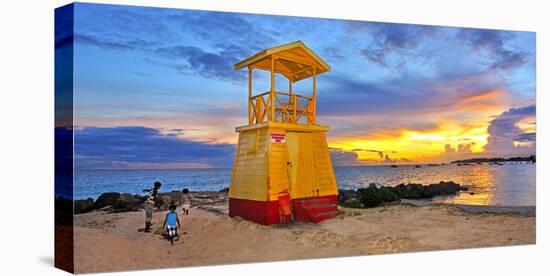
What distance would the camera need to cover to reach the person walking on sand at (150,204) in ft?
32.4

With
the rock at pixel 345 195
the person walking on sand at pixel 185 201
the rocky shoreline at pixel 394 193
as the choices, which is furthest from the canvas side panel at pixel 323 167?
the person walking on sand at pixel 185 201

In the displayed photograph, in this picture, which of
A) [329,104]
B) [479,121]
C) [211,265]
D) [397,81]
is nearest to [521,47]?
[479,121]

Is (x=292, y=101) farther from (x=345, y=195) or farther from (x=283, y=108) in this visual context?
(x=345, y=195)

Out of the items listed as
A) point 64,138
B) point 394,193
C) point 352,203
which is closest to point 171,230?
point 64,138

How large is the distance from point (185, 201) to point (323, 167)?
3.18m

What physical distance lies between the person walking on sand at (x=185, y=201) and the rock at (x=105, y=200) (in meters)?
1.28

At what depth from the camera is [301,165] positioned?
38.0ft

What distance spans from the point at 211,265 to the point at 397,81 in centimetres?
571

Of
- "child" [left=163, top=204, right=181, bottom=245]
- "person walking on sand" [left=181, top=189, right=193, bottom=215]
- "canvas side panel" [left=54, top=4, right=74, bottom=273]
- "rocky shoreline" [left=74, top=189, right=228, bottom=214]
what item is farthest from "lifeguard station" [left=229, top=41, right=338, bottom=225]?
"canvas side panel" [left=54, top=4, right=74, bottom=273]

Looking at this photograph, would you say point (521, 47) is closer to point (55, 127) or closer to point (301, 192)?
point (301, 192)

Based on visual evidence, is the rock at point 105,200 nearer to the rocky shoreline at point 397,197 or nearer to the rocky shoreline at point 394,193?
the rocky shoreline at point 397,197

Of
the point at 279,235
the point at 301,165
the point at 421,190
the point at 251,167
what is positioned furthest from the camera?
the point at 421,190

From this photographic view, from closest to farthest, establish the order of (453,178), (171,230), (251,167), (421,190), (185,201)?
(171,230)
(185,201)
(251,167)
(421,190)
(453,178)

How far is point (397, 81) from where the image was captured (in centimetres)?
1212
